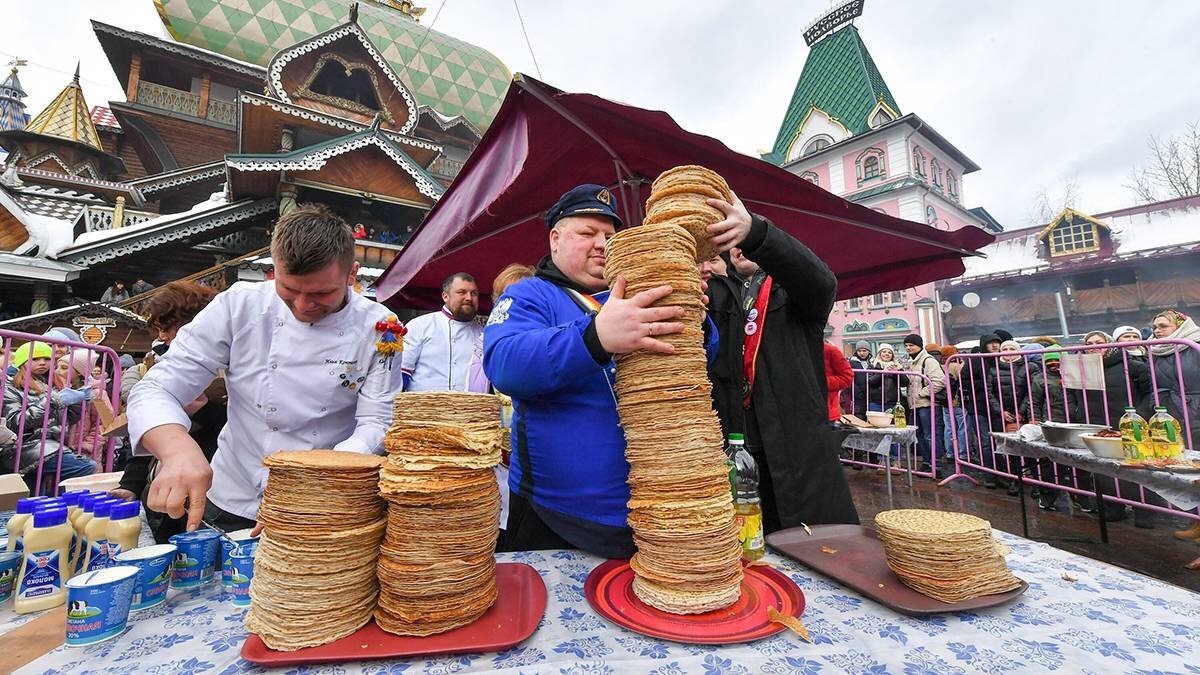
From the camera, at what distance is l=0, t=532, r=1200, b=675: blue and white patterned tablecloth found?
103 cm

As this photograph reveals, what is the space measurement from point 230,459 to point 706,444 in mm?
2115

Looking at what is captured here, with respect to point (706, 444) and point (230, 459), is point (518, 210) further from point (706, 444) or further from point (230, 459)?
point (706, 444)

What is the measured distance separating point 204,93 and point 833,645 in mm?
22698

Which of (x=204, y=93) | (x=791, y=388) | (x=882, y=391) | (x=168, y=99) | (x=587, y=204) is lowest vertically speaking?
(x=882, y=391)

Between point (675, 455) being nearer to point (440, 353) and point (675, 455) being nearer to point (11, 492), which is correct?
point (440, 353)

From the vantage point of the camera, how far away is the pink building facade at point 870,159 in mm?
23859

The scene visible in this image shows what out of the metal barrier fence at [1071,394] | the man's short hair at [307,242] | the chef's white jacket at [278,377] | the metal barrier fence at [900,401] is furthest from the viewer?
the metal barrier fence at [900,401]

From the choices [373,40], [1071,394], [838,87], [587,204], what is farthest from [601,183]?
[838,87]

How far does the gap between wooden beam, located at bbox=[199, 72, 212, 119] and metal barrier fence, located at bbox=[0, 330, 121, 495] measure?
1562 cm

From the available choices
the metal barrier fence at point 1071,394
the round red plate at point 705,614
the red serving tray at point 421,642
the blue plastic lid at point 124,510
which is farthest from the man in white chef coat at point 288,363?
the metal barrier fence at point 1071,394

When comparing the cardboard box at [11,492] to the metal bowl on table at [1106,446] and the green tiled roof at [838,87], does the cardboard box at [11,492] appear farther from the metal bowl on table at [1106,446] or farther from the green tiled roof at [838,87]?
the green tiled roof at [838,87]

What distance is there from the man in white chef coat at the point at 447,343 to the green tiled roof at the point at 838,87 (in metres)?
31.0

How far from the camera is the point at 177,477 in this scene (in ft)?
4.38

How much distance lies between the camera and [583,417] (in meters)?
1.55
